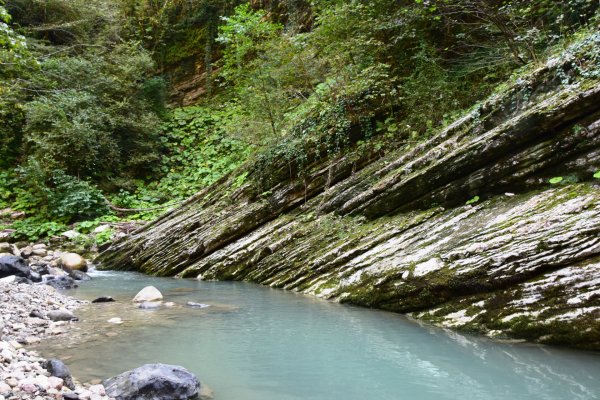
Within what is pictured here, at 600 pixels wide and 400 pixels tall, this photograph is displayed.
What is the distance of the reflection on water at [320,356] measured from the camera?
371cm

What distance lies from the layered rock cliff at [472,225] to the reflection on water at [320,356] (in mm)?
497

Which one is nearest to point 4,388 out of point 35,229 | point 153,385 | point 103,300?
point 153,385

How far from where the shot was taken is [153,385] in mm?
3459

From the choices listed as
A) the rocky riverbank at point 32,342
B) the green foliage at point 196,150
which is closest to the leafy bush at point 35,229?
the green foliage at point 196,150

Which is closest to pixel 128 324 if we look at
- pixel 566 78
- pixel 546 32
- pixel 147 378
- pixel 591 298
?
pixel 147 378

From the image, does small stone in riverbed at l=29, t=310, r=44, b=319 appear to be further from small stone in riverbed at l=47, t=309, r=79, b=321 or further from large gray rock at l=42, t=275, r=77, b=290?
large gray rock at l=42, t=275, r=77, b=290

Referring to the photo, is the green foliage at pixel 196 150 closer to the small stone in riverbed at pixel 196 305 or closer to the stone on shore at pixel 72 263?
→ the stone on shore at pixel 72 263

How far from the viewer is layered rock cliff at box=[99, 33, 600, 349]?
5.00 meters

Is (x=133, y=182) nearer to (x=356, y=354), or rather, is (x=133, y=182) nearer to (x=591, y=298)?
(x=356, y=354)

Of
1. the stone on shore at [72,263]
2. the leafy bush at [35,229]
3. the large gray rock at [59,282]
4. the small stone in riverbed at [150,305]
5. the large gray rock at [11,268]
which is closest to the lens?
the small stone in riverbed at [150,305]

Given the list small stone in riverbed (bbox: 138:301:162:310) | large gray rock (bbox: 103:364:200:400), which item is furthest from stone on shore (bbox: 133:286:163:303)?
large gray rock (bbox: 103:364:200:400)

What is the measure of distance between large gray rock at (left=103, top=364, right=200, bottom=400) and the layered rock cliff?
3.65m

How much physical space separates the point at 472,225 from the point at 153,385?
202 inches

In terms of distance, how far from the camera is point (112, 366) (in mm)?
4176
